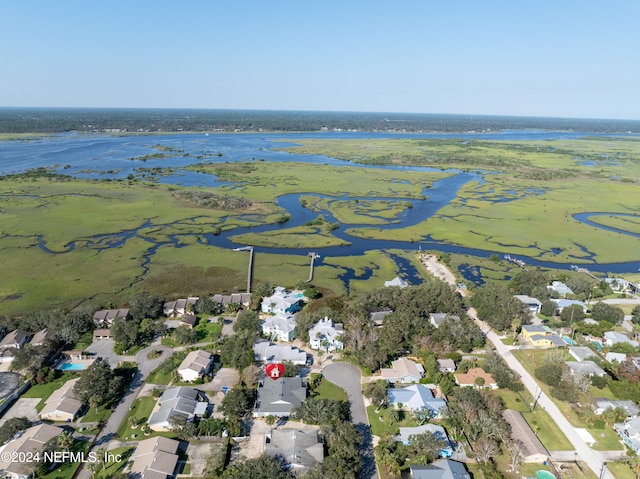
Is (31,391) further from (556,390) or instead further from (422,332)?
(556,390)

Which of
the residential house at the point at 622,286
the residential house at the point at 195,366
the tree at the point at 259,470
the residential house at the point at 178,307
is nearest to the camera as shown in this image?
the tree at the point at 259,470

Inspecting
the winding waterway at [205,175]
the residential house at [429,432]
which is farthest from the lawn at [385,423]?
the winding waterway at [205,175]

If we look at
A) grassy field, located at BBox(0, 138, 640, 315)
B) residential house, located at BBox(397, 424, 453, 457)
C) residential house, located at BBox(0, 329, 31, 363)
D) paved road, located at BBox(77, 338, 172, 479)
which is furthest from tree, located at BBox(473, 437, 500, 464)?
residential house, located at BBox(0, 329, 31, 363)

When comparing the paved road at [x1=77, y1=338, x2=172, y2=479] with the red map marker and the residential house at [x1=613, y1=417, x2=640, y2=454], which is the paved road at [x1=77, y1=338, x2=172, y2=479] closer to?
the red map marker

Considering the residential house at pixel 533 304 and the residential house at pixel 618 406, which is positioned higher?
the residential house at pixel 533 304

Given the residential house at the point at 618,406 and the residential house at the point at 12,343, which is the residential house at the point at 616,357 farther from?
the residential house at the point at 12,343

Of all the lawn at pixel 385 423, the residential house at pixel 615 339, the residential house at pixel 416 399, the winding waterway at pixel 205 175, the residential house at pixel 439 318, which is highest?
the winding waterway at pixel 205 175
